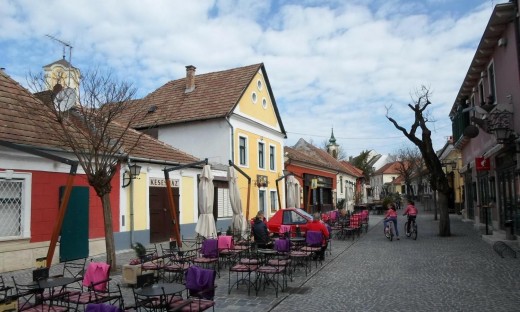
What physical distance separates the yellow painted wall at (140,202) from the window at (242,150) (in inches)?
314

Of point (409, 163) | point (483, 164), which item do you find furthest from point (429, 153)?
point (409, 163)

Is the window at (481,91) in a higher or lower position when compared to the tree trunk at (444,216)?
higher

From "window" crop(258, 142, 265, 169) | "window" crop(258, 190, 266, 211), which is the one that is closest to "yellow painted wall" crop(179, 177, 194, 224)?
"window" crop(258, 190, 266, 211)

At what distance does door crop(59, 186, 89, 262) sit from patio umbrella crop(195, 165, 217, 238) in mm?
A: 3370

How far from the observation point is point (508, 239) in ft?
46.8

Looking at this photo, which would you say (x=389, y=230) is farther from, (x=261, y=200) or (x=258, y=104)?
(x=258, y=104)

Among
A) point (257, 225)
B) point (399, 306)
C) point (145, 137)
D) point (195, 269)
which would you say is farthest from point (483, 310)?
point (145, 137)

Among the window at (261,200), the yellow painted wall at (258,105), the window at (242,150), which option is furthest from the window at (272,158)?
the window at (242,150)

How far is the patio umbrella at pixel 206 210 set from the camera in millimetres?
13352

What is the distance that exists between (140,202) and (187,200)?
3.00m

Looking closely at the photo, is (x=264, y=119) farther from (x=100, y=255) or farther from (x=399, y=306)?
(x=399, y=306)

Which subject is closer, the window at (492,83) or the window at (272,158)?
the window at (492,83)

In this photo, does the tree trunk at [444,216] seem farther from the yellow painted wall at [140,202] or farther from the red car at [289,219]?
the yellow painted wall at [140,202]

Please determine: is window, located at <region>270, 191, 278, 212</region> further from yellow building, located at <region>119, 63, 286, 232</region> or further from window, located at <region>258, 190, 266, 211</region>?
window, located at <region>258, 190, 266, 211</region>
